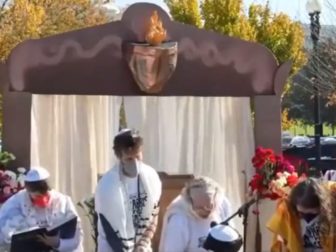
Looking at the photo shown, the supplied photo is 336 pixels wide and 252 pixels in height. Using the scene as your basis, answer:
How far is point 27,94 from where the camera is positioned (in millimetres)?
10078

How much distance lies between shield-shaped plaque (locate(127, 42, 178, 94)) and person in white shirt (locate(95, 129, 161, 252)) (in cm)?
402

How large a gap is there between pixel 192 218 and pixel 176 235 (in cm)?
17

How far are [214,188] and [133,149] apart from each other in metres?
0.61

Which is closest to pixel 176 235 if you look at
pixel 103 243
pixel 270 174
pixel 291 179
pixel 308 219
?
pixel 103 243

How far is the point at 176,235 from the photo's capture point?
6.18m

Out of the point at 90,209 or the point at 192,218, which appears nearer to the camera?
the point at 192,218

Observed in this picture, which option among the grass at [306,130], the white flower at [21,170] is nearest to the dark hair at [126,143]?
the white flower at [21,170]

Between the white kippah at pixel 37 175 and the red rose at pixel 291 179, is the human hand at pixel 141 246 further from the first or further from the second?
the red rose at pixel 291 179

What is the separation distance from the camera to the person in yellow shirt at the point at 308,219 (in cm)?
594

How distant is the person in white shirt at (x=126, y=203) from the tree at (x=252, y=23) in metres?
14.2

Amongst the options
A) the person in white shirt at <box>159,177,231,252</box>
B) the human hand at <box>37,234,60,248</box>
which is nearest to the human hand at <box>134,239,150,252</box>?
the person in white shirt at <box>159,177,231,252</box>

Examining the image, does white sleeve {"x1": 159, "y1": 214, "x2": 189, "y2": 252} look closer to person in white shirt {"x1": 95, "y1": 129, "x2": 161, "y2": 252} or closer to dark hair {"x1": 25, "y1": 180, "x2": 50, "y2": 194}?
person in white shirt {"x1": 95, "y1": 129, "x2": 161, "y2": 252}

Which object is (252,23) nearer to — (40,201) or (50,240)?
(40,201)

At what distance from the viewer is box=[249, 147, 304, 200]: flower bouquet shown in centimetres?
974
